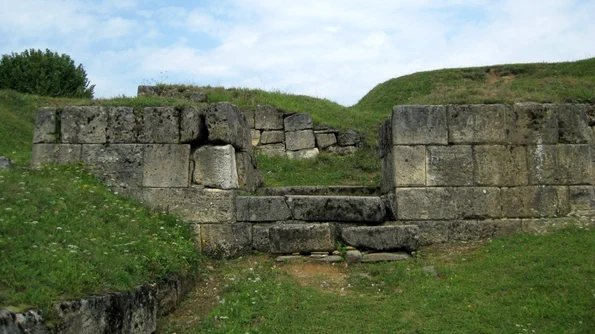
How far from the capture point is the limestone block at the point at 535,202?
10.9m

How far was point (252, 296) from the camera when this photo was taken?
841 cm

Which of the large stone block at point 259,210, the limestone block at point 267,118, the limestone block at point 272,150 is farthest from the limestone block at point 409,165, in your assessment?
the limestone block at point 267,118

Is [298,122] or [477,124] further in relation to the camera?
[298,122]

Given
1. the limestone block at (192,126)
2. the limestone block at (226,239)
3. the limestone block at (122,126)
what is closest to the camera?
the limestone block at (226,239)

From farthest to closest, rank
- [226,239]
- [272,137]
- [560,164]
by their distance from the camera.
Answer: [272,137] → [560,164] → [226,239]

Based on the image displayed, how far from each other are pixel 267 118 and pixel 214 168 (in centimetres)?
951

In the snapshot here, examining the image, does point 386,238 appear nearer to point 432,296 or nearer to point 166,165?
point 432,296

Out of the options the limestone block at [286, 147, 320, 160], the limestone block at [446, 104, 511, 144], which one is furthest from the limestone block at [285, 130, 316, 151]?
the limestone block at [446, 104, 511, 144]

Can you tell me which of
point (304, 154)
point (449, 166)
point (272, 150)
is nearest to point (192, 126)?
point (449, 166)

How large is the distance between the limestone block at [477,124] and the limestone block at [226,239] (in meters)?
4.16

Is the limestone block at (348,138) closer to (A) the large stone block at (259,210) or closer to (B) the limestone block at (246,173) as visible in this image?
(B) the limestone block at (246,173)

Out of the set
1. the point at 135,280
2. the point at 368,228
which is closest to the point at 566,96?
the point at 368,228

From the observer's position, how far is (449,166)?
11.0 metres

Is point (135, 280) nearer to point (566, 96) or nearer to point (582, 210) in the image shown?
point (582, 210)
